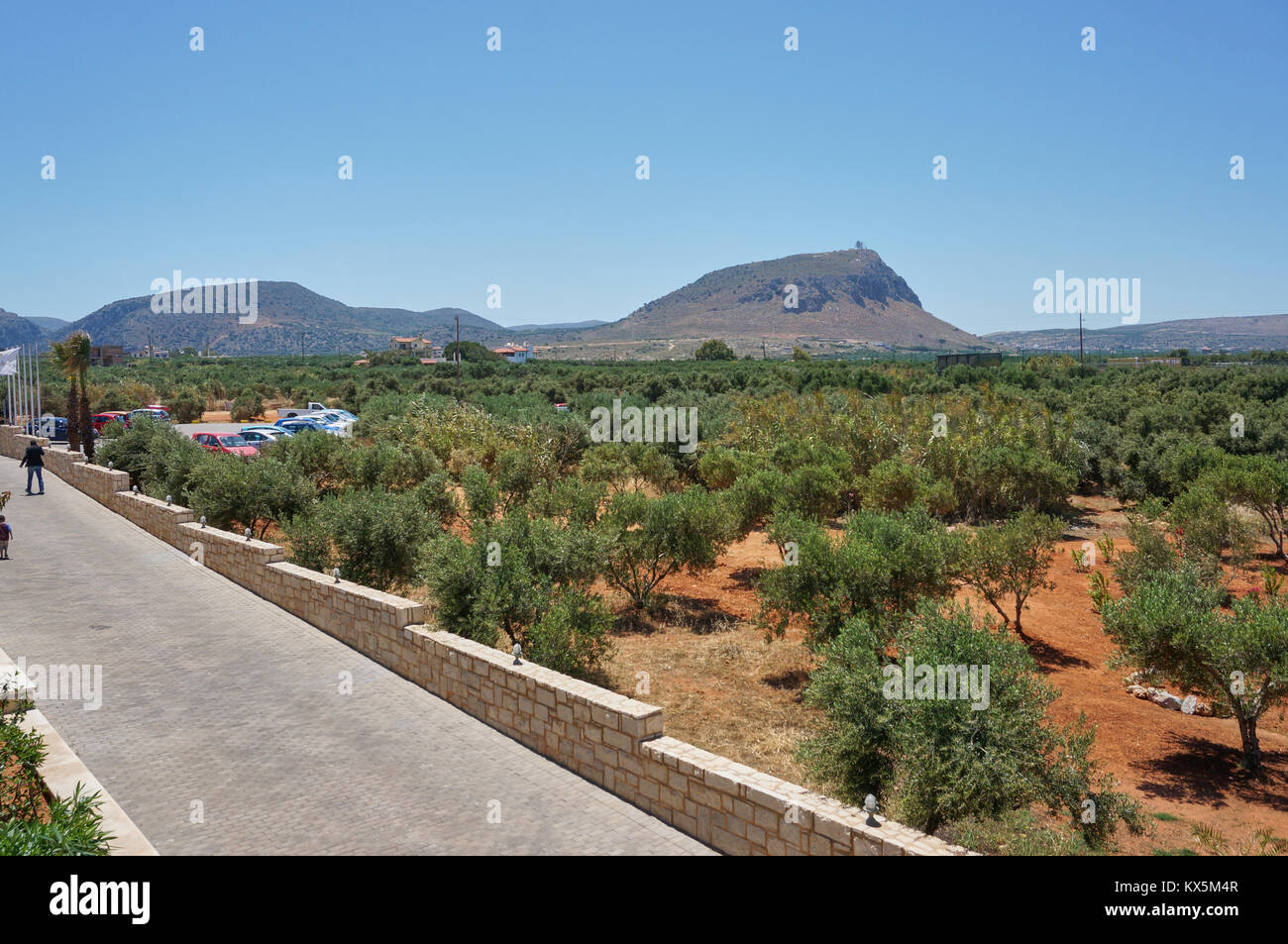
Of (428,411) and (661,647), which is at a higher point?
(428,411)

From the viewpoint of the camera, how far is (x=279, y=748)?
835cm

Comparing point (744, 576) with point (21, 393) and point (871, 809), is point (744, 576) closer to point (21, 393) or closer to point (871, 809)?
point (871, 809)

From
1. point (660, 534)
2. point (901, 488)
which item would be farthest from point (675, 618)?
point (901, 488)

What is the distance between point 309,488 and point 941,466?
56.9 feet

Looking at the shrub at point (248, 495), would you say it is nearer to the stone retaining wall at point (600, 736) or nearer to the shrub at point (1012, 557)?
the stone retaining wall at point (600, 736)

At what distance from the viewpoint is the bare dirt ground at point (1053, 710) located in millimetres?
9633

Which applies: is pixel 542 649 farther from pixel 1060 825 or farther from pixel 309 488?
pixel 309 488

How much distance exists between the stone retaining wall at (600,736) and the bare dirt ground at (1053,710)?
8.25 feet

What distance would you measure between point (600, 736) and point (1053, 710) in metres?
7.67

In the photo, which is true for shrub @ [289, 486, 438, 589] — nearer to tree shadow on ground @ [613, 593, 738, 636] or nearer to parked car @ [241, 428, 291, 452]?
tree shadow on ground @ [613, 593, 738, 636]

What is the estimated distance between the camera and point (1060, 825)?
27.1 ft

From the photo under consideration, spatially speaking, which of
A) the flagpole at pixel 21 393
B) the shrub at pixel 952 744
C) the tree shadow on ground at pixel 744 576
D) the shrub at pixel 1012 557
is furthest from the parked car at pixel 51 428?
the shrub at pixel 952 744
